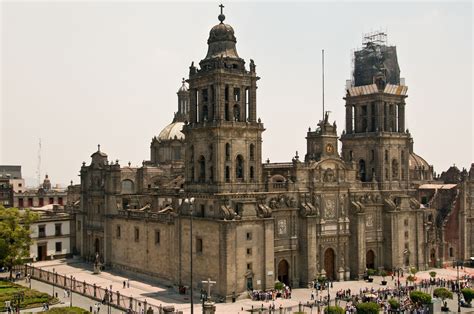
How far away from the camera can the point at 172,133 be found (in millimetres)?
88688

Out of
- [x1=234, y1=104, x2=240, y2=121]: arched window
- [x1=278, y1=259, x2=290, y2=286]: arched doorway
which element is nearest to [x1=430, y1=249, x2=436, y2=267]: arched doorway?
[x1=278, y1=259, x2=290, y2=286]: arched doorway

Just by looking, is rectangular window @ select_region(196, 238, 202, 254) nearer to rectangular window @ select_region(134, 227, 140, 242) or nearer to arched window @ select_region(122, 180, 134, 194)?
rectangular window @ select_region(134, 227, 140, 242)

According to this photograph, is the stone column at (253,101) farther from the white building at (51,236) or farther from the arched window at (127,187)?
the white building at (51,236)

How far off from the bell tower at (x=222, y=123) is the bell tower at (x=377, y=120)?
2066cm

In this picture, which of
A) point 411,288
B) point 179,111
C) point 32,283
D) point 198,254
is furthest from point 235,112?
point 179,111

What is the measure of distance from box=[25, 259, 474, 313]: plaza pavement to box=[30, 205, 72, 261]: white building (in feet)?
6.36

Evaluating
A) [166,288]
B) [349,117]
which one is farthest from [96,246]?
[349,117]

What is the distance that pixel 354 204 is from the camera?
6825 centimetres

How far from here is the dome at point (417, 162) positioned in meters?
96.2

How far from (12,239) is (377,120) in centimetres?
4628

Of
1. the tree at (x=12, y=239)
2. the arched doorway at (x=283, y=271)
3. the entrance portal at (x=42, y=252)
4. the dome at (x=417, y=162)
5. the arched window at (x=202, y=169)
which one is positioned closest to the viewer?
the arched window at (x=202, y=169)

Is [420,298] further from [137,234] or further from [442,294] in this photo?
[137,234]

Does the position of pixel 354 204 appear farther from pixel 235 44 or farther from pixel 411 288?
pixel 235 44

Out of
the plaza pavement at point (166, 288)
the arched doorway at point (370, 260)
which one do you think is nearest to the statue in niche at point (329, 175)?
the arched doorway at point (370, 260)
